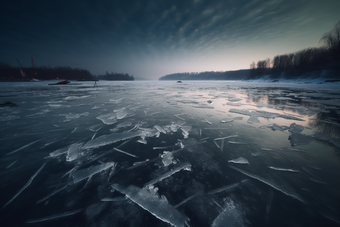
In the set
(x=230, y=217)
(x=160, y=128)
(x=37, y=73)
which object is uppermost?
(x=37, y=73)

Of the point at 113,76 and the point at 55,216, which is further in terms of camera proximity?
the point at 113,76

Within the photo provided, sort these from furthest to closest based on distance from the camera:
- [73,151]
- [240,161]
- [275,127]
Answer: [275,127] → [73,151] → [240,161]

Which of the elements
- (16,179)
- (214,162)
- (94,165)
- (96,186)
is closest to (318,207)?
(214,162)

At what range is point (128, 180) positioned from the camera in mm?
1472

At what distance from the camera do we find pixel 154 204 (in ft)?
3.91

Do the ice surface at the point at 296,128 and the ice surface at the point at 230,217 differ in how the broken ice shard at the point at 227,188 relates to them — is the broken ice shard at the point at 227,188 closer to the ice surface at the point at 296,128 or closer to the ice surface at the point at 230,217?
the ice surface at the point at 230,217

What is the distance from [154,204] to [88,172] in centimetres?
105

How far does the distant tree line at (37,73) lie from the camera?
1735 inches

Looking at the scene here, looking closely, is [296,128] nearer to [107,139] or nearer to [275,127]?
[275,127]

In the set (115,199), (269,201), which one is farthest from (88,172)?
(269,201)

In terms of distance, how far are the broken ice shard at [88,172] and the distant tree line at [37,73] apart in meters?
63.9

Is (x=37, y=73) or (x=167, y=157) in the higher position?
(x=37, y=73)

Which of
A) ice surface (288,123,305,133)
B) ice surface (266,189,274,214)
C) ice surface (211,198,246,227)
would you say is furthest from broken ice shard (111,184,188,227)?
ice surface (288,123,305,133)

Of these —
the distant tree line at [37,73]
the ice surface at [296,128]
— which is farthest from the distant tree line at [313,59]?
the distant tree line at [37,73]
